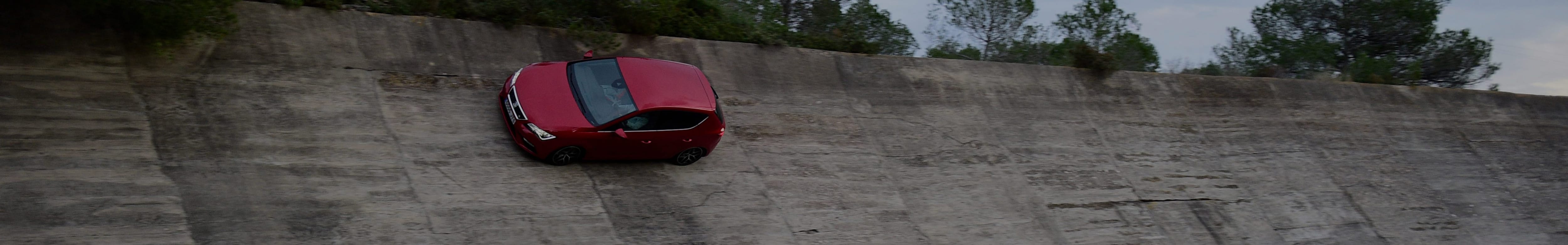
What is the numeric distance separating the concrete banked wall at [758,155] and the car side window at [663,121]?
806 millimetres

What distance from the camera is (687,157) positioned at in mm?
10281

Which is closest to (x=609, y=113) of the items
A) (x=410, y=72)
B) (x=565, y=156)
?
(x=565, y=156)

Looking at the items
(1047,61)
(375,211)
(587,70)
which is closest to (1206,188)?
(1047,61)

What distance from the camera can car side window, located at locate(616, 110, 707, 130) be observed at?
30.7ft

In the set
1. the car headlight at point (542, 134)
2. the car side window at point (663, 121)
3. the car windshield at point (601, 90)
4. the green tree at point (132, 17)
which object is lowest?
the car headlight at point (542, 134)

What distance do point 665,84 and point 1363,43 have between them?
2076 centimetres

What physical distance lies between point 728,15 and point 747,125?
332 centimetres

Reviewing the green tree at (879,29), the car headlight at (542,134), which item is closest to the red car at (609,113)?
the car headlight at (542,134)

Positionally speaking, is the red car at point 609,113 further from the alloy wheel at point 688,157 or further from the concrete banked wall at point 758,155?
the concrete banked wall at point 758,155

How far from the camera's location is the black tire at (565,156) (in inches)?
369

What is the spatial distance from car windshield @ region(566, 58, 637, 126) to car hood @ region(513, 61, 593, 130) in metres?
0.07

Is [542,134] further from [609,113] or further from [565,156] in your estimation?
→ [609,113]

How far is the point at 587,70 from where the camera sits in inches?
399

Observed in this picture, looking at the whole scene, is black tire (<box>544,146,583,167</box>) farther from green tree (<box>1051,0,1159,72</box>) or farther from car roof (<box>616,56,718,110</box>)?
green tree (<box>1051,0,1159,72</box>)
